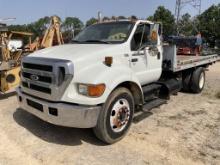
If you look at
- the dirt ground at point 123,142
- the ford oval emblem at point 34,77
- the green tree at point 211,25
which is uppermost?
the green tree at point 211,25

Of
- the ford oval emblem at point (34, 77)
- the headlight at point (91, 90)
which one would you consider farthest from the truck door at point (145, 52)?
the ford oval emblem at point (34, 77)

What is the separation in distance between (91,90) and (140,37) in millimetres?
2104

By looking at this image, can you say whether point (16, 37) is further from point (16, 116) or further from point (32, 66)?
point (32, 66)

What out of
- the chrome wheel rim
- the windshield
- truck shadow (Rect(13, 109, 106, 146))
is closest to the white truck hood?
the windshield

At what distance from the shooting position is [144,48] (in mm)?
5930

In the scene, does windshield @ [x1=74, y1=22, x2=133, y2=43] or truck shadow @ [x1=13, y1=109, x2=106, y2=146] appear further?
windshield @ [x1=74, y1=22, x2=133, y2=43]

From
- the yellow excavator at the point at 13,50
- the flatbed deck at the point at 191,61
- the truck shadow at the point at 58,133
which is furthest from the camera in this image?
the flatbed deck at the point at 191,61

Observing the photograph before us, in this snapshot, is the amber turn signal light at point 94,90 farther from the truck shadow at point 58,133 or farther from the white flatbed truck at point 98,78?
the truck shadow at point 58,133

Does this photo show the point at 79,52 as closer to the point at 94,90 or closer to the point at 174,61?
the point at 94,90

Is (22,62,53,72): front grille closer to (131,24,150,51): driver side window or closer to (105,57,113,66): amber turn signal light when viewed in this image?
(105,57,113,66): amber turn signal light

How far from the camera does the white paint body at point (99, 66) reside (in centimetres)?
444

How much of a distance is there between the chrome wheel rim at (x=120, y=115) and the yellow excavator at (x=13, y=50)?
4.07m

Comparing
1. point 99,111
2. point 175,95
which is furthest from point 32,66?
point 175,95

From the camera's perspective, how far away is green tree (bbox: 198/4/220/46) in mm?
33844
